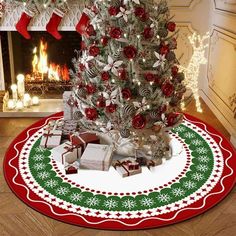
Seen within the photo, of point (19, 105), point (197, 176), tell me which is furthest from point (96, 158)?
point (19, 105)

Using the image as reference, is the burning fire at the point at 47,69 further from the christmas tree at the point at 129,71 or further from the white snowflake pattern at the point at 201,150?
the white snowflake pattern at the point at 201,150

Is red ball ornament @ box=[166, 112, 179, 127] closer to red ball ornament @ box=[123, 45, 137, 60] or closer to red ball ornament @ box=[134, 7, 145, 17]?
red ball ornament @ box=[123, 45, 137, 60]

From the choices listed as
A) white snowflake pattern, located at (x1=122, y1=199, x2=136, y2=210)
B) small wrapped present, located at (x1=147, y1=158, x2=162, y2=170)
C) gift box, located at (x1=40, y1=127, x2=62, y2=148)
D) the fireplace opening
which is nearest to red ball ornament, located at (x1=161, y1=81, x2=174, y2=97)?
small wrapped present, located at (x1=147, y1=158, x2=162, y2=170)

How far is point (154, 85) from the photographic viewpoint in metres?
2.69

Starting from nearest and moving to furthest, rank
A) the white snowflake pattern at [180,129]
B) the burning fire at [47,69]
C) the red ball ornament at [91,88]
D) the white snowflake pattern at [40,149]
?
the red ball ornament at [91,88], the white snowflake pattern at [40,149], the white snowflake pattern at [180,129], the burning fire at [47,69]

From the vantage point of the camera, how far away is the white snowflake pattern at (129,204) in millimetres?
2410

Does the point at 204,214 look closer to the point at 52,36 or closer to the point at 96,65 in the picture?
the point at 96,65

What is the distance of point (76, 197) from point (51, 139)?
0.79m

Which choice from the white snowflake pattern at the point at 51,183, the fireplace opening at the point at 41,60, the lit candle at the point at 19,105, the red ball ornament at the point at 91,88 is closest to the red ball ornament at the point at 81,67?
the red ball ornament at the point at 91,88

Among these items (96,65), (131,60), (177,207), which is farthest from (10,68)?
(177,207)

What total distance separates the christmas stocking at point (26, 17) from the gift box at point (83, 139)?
1.33 meters

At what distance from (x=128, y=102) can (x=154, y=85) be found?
234 millimetres

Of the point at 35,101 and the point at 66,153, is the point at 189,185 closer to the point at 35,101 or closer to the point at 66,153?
the point at 66,153

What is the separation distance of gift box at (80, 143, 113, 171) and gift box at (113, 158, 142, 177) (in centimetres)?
8
